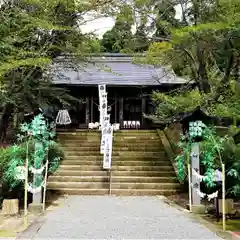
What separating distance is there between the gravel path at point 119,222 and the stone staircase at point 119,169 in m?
1.97

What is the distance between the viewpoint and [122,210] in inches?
417

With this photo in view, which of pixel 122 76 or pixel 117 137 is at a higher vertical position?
pixel 122 76

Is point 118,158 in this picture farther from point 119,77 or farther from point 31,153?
point 119,77

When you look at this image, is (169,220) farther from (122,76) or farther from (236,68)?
(122,76)

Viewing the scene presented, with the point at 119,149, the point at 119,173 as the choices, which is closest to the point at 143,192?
the point at 119,173

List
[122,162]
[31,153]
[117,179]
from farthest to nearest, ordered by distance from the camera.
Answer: [122,162] → [117,179] → [31,153]

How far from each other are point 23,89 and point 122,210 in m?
6.53

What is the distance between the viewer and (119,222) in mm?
8789

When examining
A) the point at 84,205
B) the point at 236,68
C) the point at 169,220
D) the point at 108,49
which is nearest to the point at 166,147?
the point at 236,68

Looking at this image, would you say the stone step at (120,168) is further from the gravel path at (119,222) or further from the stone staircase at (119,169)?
the gravel path at (119,222)

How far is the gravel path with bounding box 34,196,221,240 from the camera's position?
755cm

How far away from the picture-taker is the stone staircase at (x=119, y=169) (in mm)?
14164

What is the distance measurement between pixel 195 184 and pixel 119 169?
519cm

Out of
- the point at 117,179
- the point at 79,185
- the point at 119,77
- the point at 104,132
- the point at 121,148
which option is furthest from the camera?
the point at 119,77
